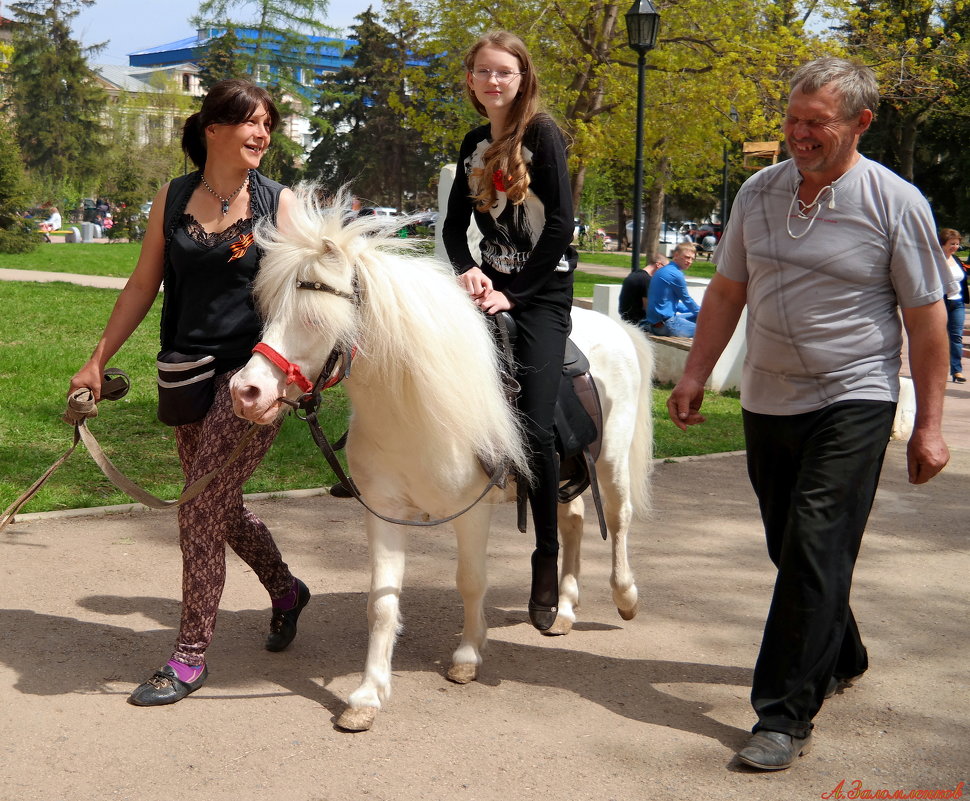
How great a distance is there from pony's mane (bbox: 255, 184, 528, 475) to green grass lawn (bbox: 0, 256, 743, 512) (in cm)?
365

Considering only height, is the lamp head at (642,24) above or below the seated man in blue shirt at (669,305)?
above

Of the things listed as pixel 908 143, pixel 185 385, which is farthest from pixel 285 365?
pixel 908 143

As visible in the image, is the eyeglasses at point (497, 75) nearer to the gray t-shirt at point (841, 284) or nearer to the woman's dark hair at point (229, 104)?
the woman's dark hair at point (229, 104)

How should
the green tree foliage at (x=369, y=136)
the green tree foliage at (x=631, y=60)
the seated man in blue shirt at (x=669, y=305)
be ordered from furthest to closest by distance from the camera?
the green tree foliage at (x=369, y=136) < the green tree foliage at (x=631, y=60) < the seated man in blue shirt at (x=669, y=305)

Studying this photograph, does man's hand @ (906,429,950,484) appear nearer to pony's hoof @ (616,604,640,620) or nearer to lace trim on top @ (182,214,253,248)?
pony's hoof @ (616,604,640,620)

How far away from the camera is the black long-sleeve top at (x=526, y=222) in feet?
13.3

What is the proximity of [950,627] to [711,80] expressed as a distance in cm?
1557

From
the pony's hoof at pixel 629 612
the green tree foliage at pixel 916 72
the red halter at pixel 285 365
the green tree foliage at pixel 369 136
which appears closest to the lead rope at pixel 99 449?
the red halter at pixel 285 365

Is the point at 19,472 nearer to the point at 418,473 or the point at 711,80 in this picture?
the point at 418,473

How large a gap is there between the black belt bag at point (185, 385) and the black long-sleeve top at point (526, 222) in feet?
3.59

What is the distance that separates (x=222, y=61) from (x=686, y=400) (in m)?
60.0

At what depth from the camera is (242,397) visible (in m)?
3.26

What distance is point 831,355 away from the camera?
3570 millimetres

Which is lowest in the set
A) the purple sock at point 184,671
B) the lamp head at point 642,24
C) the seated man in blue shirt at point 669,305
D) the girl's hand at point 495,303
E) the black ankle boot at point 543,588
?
the purple sock at point 184,671
